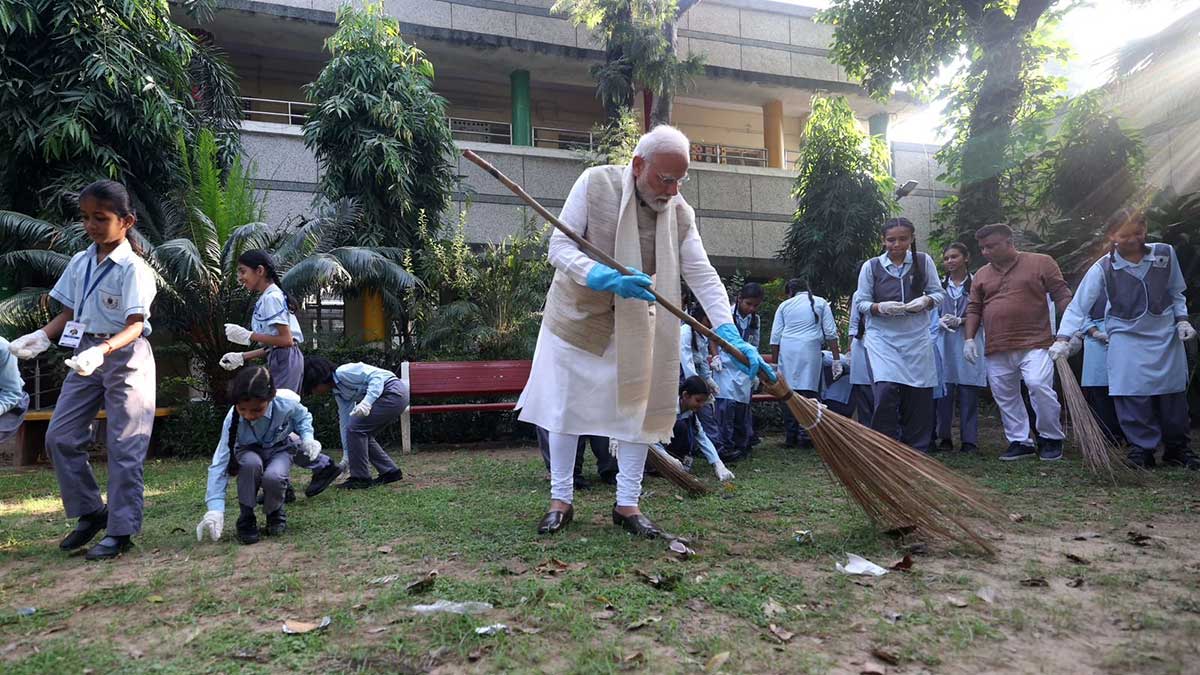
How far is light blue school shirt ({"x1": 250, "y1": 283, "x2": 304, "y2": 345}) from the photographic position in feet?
17.7

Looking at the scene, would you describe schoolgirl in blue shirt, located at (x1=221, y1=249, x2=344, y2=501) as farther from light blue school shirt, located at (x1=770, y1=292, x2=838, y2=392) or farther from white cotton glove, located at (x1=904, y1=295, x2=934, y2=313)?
light blue school shirt, located at (x1=770, y1=292, x2=838, y2=392)

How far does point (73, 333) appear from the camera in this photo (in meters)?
3.72

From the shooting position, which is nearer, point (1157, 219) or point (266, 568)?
point (266, 568)

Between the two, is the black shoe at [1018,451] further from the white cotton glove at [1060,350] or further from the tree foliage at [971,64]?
the tree foliage at [971,64]

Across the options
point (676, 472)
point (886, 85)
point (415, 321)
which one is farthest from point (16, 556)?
point (886, 85)

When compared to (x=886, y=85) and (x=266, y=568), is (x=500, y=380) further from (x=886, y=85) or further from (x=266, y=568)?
(x=886, y=85)

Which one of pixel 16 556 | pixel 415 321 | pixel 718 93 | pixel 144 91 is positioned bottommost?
pixel 16 556

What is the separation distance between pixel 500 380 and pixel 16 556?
217 inches

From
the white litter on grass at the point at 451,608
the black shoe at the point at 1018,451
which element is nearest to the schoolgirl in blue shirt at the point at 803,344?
the black shoe at the point at 1018,451

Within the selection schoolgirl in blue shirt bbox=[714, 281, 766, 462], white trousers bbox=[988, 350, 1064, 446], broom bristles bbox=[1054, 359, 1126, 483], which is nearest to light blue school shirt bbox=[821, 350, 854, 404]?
schoolgirl in blue shirt bbox=[714, 281, 766, 462]

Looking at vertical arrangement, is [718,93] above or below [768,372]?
above

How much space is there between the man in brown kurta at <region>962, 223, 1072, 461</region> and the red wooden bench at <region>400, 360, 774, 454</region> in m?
2.77

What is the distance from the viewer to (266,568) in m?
3.34

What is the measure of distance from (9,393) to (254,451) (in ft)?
3.77
